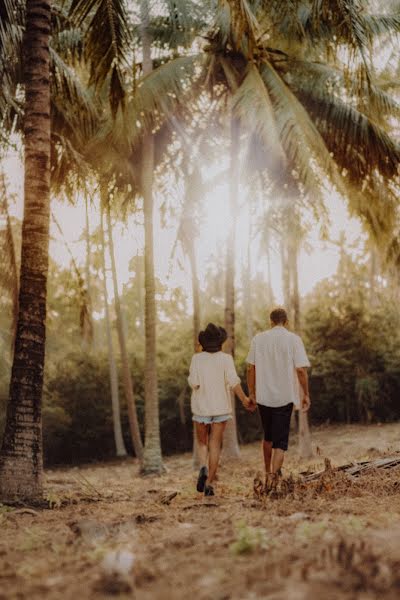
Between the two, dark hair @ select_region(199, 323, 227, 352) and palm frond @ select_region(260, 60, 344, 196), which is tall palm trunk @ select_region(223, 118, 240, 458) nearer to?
palm frond @ select_region(260, 60, 344, 196)

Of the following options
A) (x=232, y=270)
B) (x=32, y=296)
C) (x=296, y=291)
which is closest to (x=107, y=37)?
(x=32, y=296)

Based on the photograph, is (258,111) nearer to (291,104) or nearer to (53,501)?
(291,104)

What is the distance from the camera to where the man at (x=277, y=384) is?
6570mm

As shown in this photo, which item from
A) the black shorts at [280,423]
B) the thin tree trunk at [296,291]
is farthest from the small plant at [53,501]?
the thin tree trunk at [296,291]

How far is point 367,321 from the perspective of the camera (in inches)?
819

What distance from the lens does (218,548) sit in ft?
11.9

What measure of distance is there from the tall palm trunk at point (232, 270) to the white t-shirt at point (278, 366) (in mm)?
7498

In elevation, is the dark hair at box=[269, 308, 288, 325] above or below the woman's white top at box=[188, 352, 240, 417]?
above

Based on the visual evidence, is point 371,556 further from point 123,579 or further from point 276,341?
point 276,341

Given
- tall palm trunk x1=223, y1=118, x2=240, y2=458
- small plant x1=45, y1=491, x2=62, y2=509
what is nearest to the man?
small plant x1=45, y1=491, x2=62, y2=509

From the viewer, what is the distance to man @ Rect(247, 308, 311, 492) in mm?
6570

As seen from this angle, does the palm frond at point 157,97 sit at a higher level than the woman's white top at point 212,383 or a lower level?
higher

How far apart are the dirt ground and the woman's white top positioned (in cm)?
87

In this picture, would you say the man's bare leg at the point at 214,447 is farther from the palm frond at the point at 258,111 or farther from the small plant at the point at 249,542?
the palm frond at the point at 258,111
